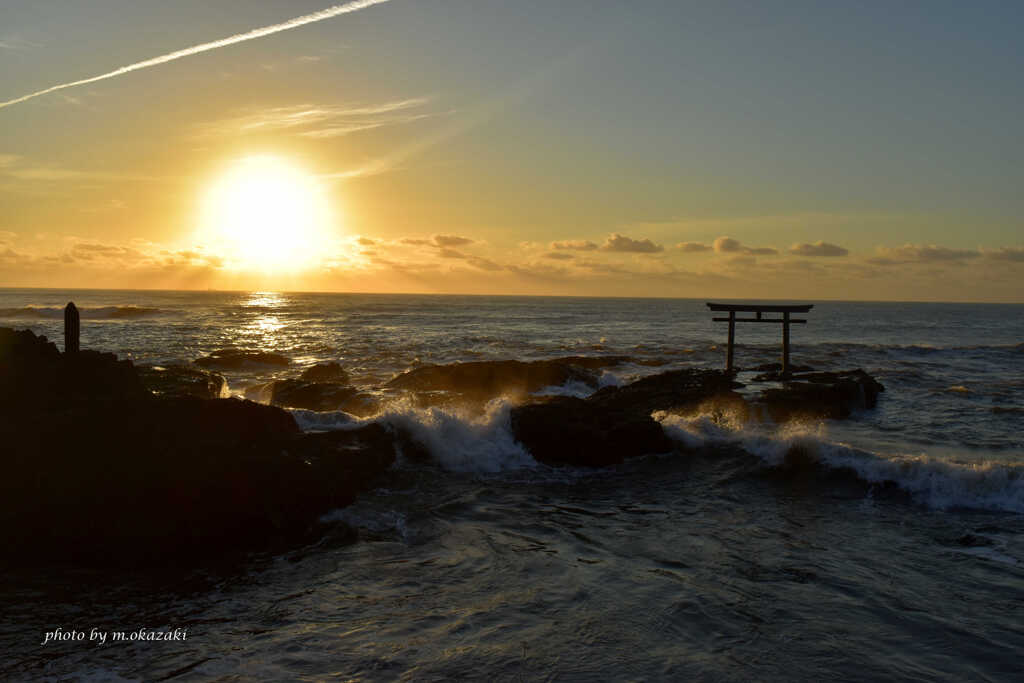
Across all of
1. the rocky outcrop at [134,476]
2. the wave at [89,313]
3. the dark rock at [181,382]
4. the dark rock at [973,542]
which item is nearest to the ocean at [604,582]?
the dark rock at [973,542]

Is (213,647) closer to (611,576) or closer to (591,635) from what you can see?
(591,635)

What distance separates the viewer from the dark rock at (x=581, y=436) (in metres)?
14.7

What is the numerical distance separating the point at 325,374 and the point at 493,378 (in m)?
7.84

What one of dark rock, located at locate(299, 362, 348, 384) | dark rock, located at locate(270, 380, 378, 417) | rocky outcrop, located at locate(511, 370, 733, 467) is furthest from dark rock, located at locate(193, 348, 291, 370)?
rocky outcrop, located at locate(511, 370, 733, 467)

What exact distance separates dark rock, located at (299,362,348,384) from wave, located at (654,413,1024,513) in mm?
16122

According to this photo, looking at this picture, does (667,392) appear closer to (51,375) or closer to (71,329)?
(71,329)

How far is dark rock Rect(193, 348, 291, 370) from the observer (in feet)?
107

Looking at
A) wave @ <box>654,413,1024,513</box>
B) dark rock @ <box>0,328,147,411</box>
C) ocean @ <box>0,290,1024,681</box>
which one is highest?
dark rock @ <box>0,328,147,411</box>

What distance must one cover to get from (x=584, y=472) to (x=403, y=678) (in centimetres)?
844

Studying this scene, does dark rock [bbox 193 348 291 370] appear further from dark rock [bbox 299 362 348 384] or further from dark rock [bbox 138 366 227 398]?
dark rock [bbox 138 366 227 398]

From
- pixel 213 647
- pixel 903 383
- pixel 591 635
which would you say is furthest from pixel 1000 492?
pixel 903 383

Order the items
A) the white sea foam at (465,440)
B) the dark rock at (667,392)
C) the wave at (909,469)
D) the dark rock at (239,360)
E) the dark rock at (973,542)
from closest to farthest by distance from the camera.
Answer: the dark rock at (973,542), the wave at (909,469), the white sea foam at (465,440), the dark rock at (667,392), the dark rock at (239,360)

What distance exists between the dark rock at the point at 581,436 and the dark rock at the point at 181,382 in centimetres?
804

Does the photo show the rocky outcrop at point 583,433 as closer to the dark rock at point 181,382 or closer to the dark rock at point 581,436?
the dark rock at point 581,436
